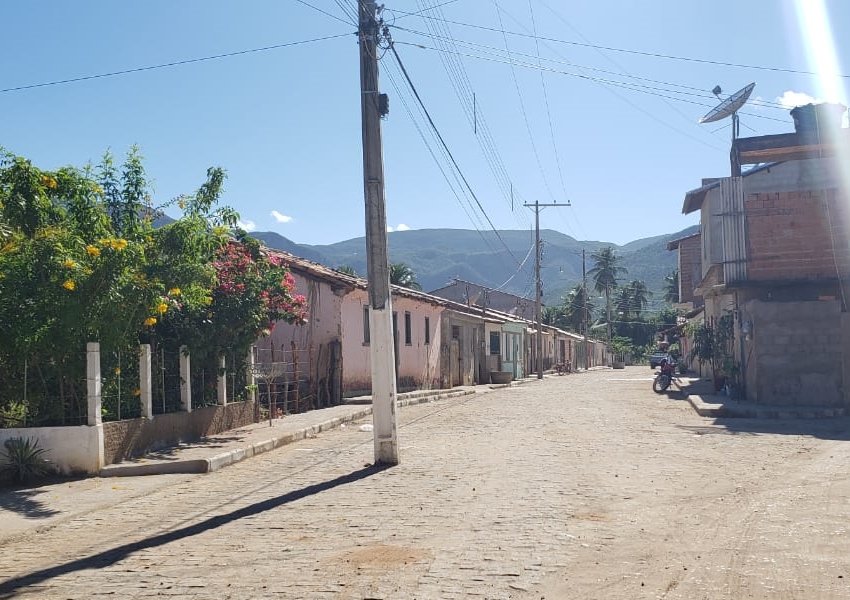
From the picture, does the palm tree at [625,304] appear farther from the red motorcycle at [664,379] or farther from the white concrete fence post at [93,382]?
the white concrete fence post at [93,382]

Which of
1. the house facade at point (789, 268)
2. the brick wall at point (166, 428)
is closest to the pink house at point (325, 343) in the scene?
the brick wall at point (166, 428)

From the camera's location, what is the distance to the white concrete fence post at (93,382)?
10734mm

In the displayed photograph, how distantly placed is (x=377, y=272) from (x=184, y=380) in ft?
14.5

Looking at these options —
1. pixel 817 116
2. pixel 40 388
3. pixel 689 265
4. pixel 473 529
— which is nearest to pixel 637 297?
pixel 689 265

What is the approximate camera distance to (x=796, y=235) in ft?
65.6

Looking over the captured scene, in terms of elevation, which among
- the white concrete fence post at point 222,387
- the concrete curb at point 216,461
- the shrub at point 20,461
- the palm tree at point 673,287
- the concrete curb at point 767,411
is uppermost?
the palm tree at point 673,287

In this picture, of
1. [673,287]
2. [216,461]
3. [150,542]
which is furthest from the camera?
[673,287]

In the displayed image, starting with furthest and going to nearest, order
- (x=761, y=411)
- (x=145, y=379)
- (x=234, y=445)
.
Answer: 1. (x=761, y=411)
2. (x=234, y=445)
3. (x=145, y=379)

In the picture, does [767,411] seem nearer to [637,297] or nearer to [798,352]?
[798,352]

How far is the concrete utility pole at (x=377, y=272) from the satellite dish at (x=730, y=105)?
13135 mm

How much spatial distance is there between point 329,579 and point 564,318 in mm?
90932

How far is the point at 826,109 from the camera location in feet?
74.5

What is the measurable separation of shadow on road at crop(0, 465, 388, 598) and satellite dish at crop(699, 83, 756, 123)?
16143 millimetres

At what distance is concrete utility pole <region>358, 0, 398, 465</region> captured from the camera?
36.3 feet
